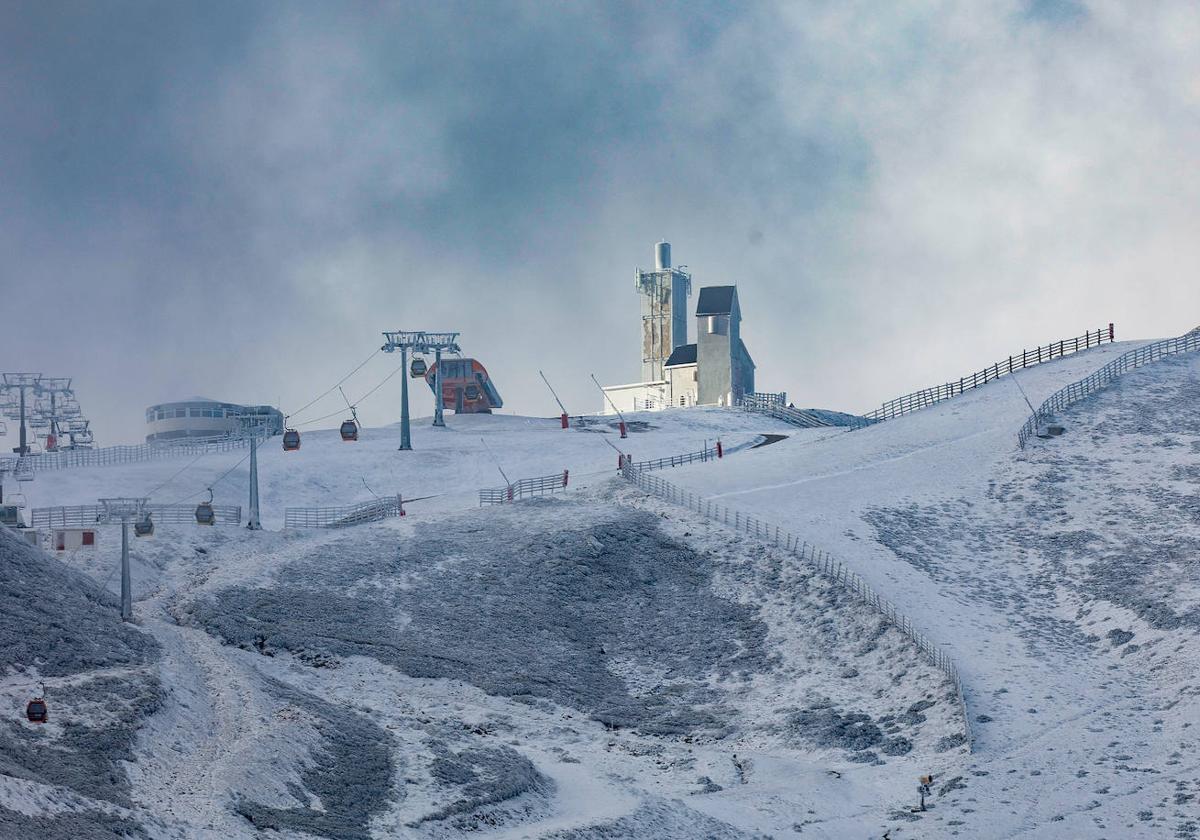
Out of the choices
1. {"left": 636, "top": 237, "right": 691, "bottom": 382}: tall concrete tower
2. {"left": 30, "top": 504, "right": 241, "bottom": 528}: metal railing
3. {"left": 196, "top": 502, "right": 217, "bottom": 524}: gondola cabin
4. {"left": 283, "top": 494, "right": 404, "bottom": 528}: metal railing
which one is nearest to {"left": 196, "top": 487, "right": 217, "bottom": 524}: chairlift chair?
{"left": 196, "top": 502, "right": 217, "bottom": 524}: gondola cabin

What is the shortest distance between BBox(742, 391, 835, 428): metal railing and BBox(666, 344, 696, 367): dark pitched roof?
54.2 ft

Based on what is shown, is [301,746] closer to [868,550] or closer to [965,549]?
[868,550]

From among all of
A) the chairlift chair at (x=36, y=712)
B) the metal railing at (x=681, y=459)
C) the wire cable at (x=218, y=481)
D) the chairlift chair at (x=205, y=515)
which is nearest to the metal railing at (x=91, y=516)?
the chairlift chair at (x=205, y=515)

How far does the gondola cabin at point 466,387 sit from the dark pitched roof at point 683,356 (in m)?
27.0

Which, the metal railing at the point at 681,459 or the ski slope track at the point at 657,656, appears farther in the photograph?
the metal railing at the point at 681,459

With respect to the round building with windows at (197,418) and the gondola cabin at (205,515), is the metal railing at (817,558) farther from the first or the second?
the round building with windows at (197,418)

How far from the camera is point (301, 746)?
3378 cm

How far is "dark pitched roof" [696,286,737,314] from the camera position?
12750cm

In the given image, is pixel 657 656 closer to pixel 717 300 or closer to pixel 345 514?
pixel 345 514

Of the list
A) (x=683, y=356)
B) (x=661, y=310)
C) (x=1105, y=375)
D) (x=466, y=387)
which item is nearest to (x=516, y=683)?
(x=1105, y=375)

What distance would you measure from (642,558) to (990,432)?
27078mm

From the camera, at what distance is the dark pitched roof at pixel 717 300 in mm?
127500

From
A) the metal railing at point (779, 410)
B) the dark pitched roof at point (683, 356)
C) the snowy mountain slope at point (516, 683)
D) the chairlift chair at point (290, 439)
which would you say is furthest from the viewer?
the dark pitched roof at point (683, 356)

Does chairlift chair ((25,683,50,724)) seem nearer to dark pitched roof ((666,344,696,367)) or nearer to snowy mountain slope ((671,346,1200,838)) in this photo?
snowy mountain slope ((671,346,1200,838))
